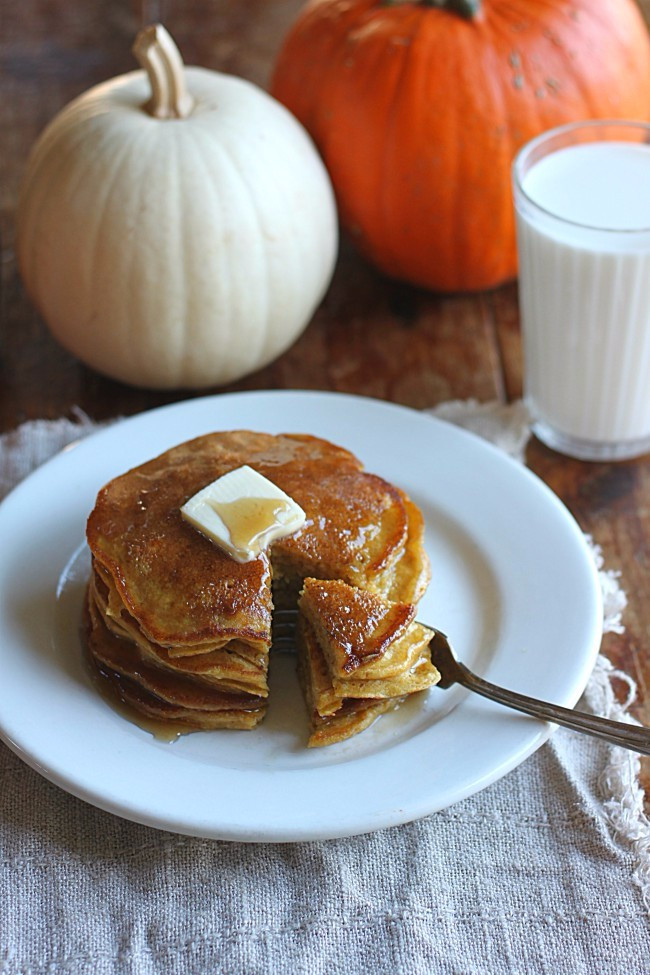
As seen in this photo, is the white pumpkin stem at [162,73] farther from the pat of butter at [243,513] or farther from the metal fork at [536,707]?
the metal fork at [536,707]

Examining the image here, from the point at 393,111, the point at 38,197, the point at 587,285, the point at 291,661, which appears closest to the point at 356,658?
the point at 291,661

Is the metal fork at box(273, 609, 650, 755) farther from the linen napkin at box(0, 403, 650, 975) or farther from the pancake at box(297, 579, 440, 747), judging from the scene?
the linen napkin at box(0, 403, 650, 975)

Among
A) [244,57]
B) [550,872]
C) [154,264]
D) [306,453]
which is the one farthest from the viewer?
[244,57]

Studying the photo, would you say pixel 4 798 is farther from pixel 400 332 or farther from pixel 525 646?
pixel 400 332

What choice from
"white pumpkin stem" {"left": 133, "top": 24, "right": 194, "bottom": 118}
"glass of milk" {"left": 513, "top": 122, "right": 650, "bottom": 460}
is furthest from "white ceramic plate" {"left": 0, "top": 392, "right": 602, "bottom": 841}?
"white pumpkin stem" {"left": 133, "top": 24, "right": 194, "bottom": 118}

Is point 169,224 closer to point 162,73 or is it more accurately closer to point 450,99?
point 162,73

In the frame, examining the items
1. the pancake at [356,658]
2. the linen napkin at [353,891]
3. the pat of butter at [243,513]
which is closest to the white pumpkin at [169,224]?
the pat of butter at [243,513]

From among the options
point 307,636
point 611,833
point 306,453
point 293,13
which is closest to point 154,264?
point 306,453
